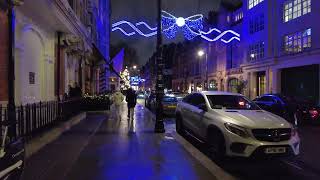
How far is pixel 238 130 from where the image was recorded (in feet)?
31.2

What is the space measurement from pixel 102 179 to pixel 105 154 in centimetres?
263

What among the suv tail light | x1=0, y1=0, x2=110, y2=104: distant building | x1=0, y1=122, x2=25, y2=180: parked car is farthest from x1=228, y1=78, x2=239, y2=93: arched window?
x1=0, y1=122, x2=25, y2=180: parked car

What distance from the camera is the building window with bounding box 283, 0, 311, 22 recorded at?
3491cm

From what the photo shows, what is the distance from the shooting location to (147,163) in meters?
9.20

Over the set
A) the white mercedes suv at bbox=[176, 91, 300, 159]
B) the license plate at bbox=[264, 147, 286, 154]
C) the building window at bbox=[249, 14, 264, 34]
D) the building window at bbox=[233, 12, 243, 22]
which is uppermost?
the building window at bbox=[233, 12, 243, 22]

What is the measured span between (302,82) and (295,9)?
21.0 ft

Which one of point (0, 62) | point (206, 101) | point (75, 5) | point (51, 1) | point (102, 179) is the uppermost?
point (75, 5)

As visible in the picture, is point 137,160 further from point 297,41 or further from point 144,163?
point 297,41

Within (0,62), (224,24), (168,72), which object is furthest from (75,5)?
(224,24)

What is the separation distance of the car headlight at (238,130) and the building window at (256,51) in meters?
35.2

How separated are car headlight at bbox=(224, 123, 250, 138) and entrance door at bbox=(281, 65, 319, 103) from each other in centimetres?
2632

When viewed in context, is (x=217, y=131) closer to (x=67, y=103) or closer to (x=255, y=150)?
(x=255, y=150)

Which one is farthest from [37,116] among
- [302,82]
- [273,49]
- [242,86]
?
[242,86]

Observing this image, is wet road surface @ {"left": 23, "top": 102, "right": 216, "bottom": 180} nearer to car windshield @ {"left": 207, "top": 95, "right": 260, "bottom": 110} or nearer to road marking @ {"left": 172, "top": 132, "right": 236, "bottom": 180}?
road marking @ {"left": 172, "top": 132, "right": 236, "bottom": 180}
